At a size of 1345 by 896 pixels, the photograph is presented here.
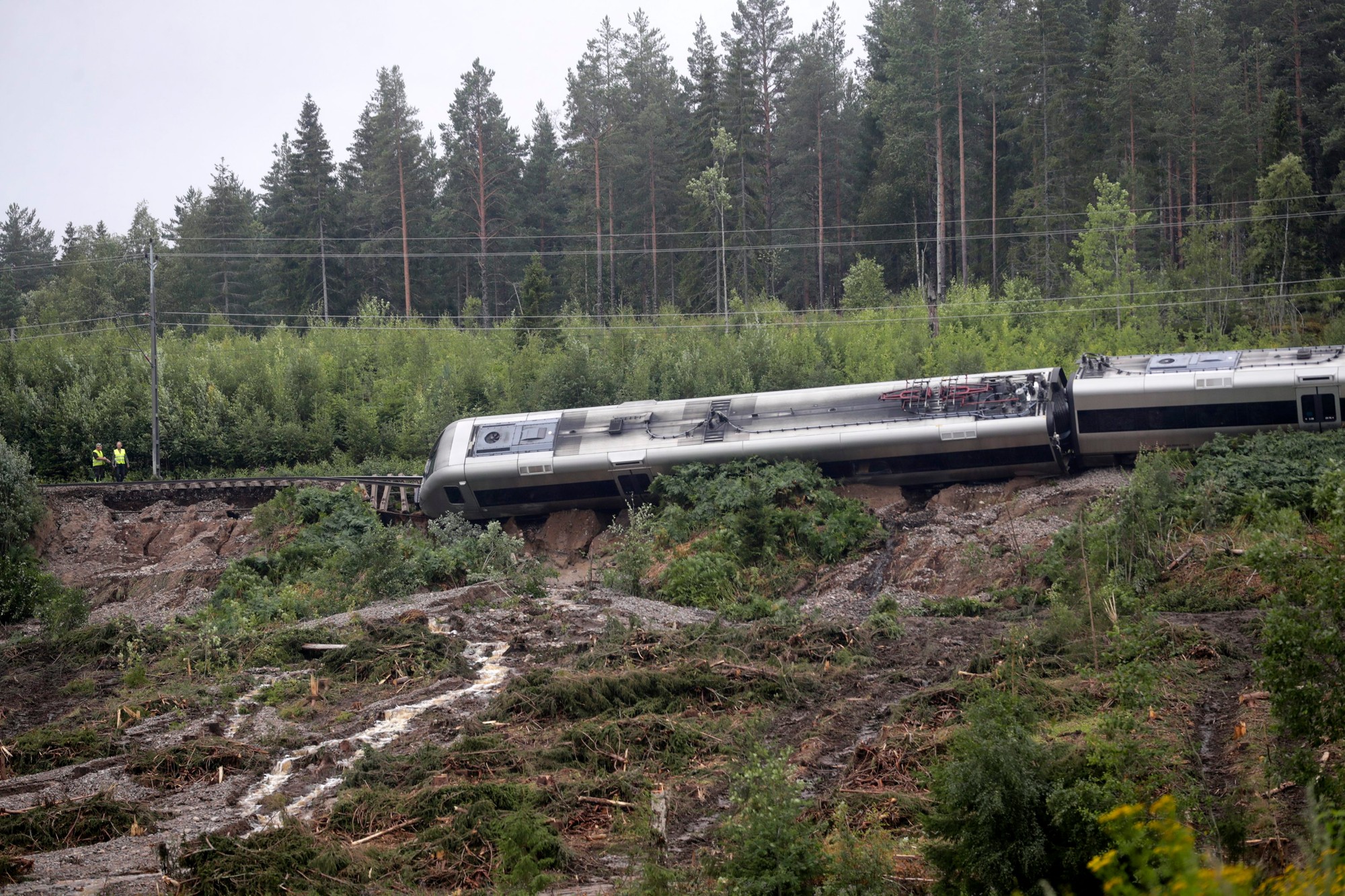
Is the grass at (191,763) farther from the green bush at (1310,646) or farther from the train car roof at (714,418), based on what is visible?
the train car roof at (714,418)

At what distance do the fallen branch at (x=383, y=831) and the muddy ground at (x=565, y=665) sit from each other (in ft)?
2.38

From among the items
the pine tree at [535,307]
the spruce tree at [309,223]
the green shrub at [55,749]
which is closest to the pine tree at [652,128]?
the pine tree at [535,307]

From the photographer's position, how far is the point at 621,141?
2207 inches

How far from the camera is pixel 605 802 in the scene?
488 inches

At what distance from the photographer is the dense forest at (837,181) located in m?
46.5

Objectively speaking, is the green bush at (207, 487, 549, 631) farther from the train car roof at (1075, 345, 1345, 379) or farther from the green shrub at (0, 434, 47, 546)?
the train car roof at (1075, 345, 1345, 379)

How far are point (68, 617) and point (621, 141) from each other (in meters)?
40.1

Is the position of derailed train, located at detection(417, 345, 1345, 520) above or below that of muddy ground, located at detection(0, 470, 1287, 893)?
above

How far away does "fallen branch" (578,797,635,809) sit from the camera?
1228 centimetres

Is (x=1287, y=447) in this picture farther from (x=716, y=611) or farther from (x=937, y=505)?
(x=716, y=611)

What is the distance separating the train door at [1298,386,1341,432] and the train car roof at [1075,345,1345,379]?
2.55 ft

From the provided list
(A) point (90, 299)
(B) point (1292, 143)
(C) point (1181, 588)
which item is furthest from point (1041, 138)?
(A) point (90, 299)

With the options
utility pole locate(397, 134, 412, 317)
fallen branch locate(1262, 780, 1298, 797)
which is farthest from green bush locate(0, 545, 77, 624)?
utility pole locate(397, 134, 412, 317)

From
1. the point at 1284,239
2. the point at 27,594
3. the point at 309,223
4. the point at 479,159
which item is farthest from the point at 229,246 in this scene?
the point at 1284,239
